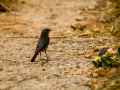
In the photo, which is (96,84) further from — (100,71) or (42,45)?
(42,45)

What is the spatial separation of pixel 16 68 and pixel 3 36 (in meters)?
2.24

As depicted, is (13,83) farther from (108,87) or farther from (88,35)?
(88,35)

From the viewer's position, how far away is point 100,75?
9.32 ft

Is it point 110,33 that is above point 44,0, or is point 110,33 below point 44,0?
below

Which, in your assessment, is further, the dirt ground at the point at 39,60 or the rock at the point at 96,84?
the dirt ground at the point at 39,60

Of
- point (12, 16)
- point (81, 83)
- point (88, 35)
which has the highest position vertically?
point (12, 16)

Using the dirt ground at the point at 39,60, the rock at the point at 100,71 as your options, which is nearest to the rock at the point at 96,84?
the dirt ground at the point at 39,60

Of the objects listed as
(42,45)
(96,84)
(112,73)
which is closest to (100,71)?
(112,73)

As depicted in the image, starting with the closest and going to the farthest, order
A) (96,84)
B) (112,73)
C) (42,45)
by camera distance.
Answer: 1. (96,84)
2. (112,73)
3. (42,45)

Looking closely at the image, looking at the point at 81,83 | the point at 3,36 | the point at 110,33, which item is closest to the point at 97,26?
the point at 110,33

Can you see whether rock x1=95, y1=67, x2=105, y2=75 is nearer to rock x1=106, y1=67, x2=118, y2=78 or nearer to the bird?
rock x1=106, y1=67, x2=118, y2=78

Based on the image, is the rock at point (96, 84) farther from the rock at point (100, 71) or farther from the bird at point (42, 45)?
the bird at point (42, 45)

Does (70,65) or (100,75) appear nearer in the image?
(100,75)

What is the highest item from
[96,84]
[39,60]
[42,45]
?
[42,45]
